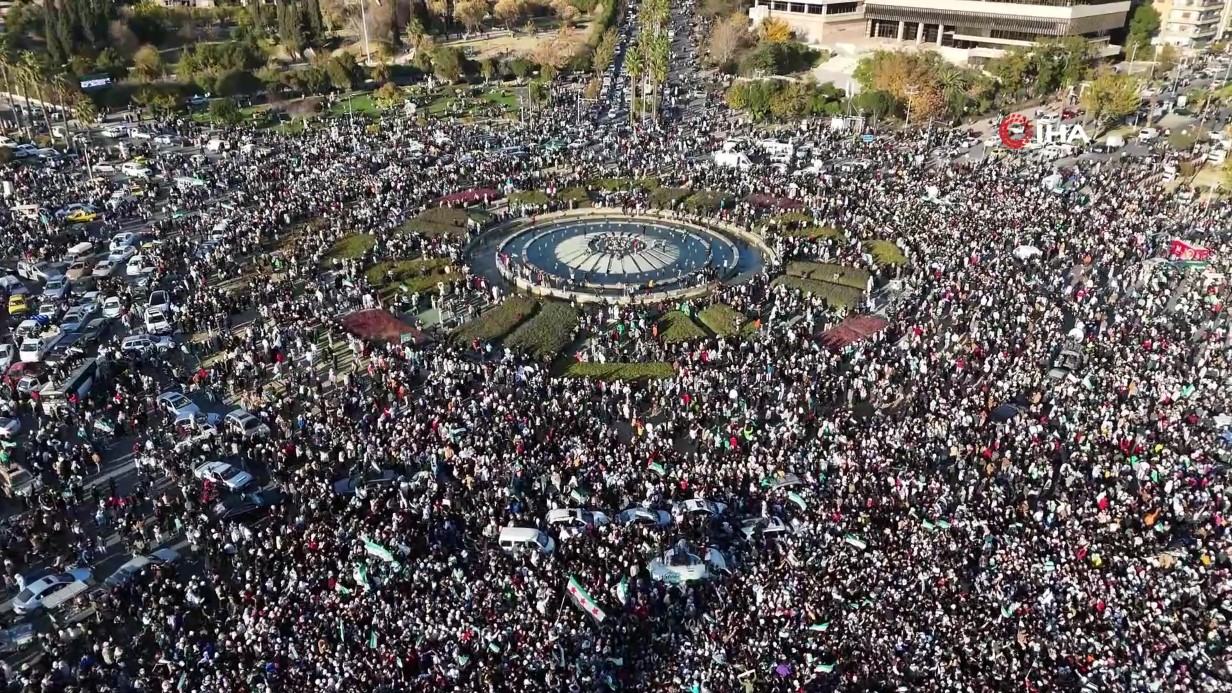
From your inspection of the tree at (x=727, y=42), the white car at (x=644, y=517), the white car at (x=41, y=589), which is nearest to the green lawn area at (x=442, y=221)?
the white car at (x=644, y=517)

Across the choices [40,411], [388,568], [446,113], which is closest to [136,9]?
[446,113]

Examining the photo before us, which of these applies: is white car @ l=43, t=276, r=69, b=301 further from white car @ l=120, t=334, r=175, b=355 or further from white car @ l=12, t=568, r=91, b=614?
white car @ l=12, t=568, r=91, b=614

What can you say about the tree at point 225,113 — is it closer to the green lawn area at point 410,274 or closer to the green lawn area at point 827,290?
the green lawn area at point 410,274

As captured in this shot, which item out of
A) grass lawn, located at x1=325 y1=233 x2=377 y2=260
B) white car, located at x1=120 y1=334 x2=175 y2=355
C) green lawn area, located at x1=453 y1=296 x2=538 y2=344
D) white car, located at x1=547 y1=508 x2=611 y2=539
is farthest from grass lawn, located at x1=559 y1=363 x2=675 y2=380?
grass lawn, located at x1=325 y1=233 x2=377 y2=260

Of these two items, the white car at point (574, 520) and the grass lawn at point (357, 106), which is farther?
the grass lawn at point (357, 106)

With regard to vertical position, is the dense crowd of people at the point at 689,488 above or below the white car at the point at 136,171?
below

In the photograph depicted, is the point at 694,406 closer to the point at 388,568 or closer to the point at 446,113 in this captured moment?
the point at 388,568
